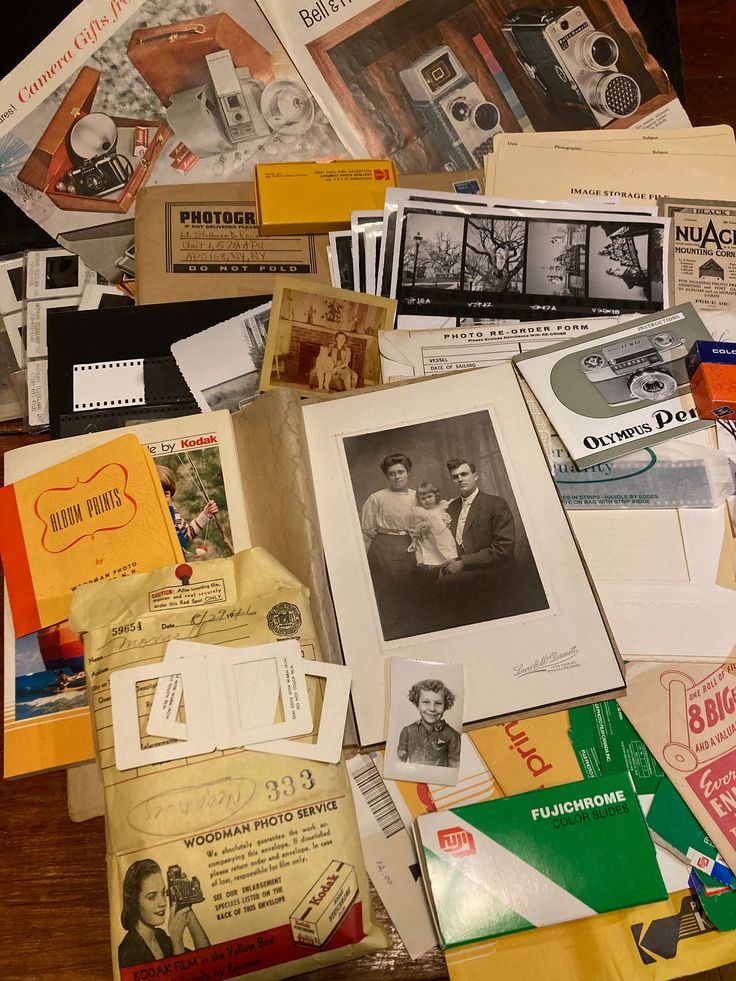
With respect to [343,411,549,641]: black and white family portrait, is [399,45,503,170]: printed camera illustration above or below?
above

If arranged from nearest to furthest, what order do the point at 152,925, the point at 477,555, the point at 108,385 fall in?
the point at 152,925 → the point at 477,555 → the point at 108,385

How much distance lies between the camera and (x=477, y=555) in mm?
690

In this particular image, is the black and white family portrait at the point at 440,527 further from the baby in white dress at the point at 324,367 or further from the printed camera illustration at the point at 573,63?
the printed camera illustration at the point at 573,63

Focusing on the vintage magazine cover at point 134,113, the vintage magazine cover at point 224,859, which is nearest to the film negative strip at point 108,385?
the vintage magazine cover at point 134,113

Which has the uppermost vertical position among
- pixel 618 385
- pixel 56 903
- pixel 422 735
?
pixel 618 385

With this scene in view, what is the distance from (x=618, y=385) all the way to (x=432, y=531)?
239 mm

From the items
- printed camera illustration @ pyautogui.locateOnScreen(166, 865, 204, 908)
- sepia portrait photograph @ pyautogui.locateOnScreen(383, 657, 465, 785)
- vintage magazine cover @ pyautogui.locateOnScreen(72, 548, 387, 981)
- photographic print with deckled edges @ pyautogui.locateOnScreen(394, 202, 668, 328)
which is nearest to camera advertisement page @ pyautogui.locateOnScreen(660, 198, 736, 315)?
photographic print with deckled edges @ pyautogui.locateOnScreen(394, 202, 668, 328)

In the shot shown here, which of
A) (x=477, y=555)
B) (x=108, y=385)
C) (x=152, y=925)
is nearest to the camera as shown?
(x=152, y=925)

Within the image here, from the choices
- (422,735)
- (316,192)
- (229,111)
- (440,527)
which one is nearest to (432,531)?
(440,527)

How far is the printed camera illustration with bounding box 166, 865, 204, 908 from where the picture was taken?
0.58 meters

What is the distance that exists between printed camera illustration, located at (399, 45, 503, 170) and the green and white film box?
68 centimetres

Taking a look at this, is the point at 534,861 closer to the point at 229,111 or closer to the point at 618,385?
the point at 618,385

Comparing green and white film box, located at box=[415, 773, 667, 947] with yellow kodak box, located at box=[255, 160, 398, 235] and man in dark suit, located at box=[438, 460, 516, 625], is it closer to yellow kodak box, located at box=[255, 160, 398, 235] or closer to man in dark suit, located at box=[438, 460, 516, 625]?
man in dark suit, located at box=[438, 460, 516, 625]

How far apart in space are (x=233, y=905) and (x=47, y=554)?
350 millimetres
